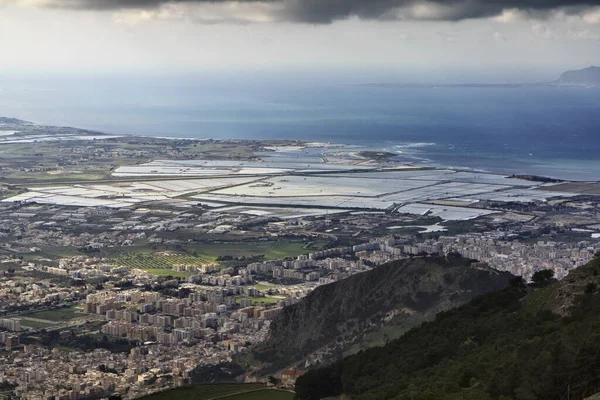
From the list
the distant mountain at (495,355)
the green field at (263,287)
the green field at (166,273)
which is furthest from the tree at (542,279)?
the green field at (166,273)

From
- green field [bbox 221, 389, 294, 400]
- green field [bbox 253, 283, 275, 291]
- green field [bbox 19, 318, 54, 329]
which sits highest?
green field [bbox 221, 389, 294, 400]

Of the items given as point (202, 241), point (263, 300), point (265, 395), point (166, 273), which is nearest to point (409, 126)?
point (202, 241)

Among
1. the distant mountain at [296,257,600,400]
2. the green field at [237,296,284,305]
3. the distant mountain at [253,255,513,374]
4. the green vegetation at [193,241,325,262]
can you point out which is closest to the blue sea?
the green vegetation at [193,241,325,262]

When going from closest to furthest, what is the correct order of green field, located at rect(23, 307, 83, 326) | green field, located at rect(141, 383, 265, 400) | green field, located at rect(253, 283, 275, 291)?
green field, located at rect(141, 383, 265, 400) → green field, located at rect(23, 307, 83, 326) → green field, located at rect(253, 283, 275, 291)

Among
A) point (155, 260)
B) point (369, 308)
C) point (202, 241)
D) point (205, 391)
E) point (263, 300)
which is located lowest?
point (263, 300)

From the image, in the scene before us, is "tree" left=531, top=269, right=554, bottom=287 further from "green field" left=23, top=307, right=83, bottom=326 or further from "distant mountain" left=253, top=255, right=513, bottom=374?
"green field" left=23, top=307, right=83, bottom=326

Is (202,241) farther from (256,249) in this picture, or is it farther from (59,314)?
(59,314)
